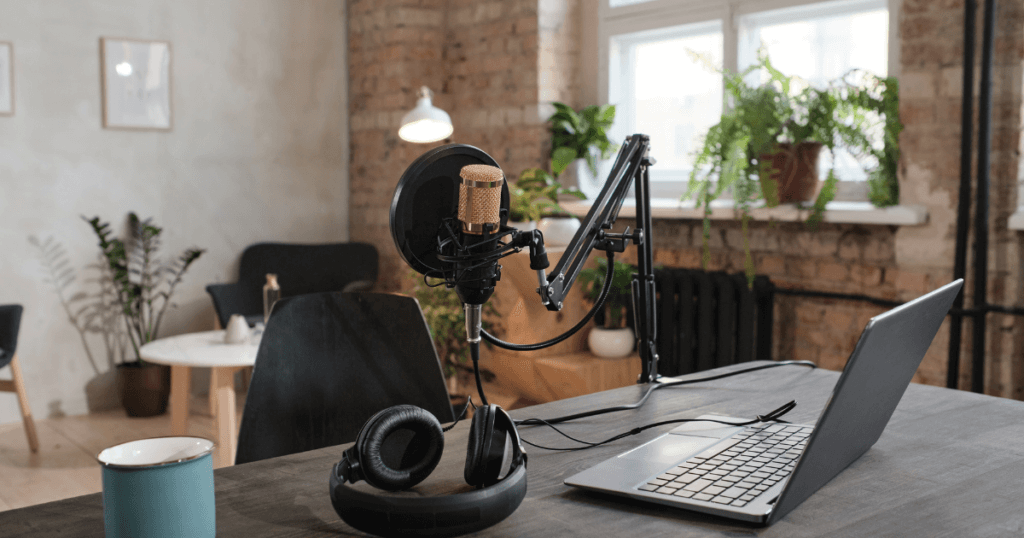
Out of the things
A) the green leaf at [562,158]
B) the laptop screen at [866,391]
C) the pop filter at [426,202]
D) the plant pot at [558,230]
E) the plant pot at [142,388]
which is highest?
the green leaf at [562,158]

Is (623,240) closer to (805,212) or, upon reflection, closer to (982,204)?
(982,204)

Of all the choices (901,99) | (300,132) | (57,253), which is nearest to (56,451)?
(57,253)

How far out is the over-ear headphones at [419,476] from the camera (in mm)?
855

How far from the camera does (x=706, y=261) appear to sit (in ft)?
11.6

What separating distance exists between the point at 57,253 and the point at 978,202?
4000 millimetres

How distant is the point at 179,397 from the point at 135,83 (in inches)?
71.1

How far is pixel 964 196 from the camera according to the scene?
280 cm

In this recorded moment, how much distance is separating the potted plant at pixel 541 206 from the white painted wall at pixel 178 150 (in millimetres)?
1535

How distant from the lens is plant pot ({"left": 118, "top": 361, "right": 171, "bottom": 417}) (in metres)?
4.21

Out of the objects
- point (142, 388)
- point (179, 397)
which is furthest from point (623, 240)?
A: point (142, 388)

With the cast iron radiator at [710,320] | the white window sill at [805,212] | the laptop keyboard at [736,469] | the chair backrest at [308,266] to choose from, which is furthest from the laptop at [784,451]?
the chair backrest at [308,266]

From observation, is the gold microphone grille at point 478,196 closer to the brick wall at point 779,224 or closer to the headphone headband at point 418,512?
the headphone headband at point 418,512

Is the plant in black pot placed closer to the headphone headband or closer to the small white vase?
the small white vase

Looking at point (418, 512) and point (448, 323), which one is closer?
point (418, 512)
